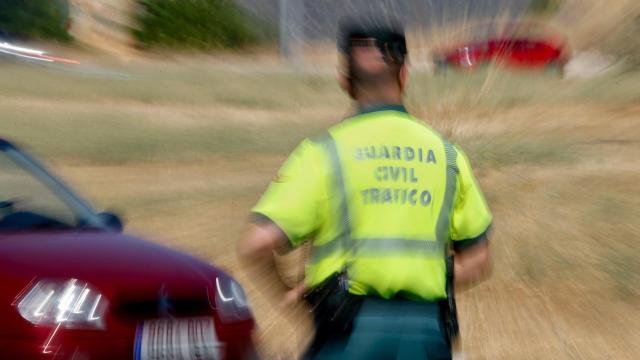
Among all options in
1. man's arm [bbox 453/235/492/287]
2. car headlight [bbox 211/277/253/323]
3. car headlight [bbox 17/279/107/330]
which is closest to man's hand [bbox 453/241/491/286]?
man's arm [bbox 453/235/492/287]

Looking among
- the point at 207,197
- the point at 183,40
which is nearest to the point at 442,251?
the point at 207,197

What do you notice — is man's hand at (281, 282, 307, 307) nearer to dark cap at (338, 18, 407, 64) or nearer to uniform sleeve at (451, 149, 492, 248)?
uniform sleeve at (451, 149, 492, 248)

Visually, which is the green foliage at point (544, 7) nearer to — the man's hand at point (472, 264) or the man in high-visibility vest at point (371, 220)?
the man's hand at point (472, 264)

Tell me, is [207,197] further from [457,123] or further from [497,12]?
[497,12]

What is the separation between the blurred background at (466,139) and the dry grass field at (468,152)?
0.08 feet

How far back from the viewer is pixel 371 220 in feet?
13.9

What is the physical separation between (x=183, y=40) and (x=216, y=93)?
1526 centimetres

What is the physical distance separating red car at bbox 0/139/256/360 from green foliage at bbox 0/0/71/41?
110 ft

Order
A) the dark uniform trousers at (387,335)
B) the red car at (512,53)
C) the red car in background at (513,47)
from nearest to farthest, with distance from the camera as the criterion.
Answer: the dark uniform trousers at (387,335), the red car at (512,53), the red car in background at (513,47)

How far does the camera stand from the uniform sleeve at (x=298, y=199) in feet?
13.8

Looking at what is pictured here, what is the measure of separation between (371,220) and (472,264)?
0.40m

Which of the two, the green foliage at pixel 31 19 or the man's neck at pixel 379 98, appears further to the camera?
the green foliage at pixel 31 19

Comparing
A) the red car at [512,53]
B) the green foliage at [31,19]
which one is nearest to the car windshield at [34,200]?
the red car at [512,53]

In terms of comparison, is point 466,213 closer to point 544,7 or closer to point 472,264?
point 472,264
